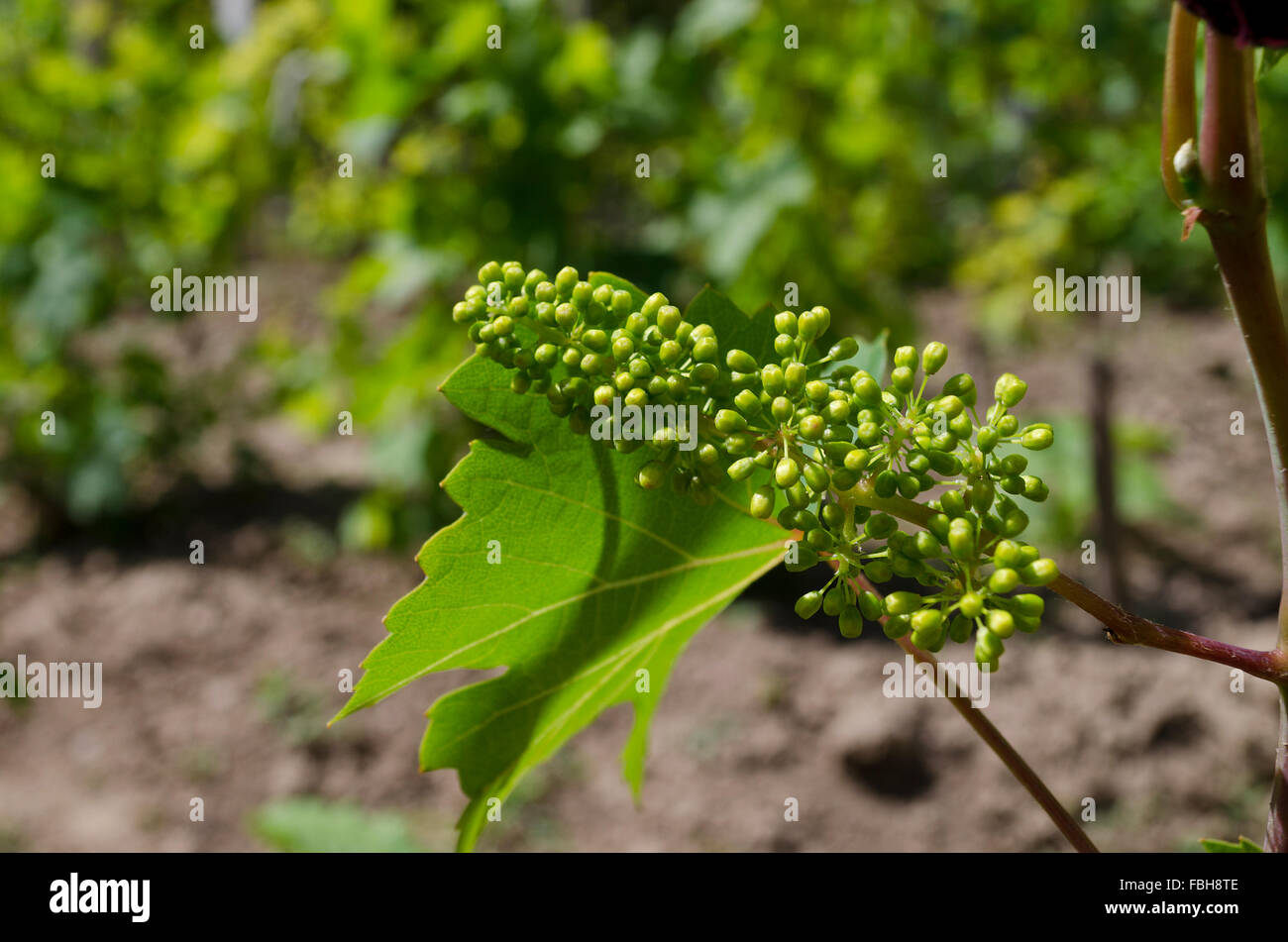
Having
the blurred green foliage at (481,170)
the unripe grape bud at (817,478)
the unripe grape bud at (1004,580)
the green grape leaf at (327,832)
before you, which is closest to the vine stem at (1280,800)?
the unripe grape bud at (1004,580)

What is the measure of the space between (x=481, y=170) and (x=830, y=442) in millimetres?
3145

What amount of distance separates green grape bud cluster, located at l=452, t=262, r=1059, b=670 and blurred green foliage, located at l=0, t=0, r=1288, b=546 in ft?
8.83

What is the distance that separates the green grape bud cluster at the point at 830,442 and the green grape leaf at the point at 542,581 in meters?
0.09

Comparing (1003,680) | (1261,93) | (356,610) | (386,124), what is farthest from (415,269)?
(1261,93)

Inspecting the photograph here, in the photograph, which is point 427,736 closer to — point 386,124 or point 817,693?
point 817,693

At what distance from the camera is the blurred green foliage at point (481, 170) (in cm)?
338

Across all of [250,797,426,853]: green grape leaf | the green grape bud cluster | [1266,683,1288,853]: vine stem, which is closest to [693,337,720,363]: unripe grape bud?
the green grape bud cluster

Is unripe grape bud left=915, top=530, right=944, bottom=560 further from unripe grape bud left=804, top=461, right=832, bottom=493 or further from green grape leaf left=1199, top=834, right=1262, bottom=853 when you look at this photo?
green grape leaf left=1199, top=834, right=1262, bottom=853

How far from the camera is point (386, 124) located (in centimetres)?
345

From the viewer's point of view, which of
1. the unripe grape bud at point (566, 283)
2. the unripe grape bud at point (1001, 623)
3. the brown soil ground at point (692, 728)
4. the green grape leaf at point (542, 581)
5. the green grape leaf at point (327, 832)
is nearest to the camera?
the unripe grape bud at point (1001, 623)

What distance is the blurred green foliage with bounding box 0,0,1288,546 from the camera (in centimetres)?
338

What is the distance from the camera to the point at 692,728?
11.0ft

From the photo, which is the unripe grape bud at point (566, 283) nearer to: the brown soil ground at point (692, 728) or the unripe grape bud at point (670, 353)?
the unripe grape bud at point (670, 353)

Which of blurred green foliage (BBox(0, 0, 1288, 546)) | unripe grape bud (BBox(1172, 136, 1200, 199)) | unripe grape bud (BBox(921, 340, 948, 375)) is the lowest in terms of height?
unripe grape bud (BBox(921, 340, 948, 375))
